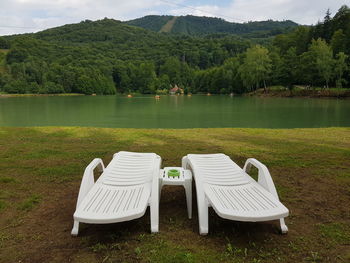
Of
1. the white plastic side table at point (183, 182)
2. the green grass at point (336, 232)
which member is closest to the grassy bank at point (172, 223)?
the green grass at point (336, 232)

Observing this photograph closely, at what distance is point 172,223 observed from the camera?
2.90 metres

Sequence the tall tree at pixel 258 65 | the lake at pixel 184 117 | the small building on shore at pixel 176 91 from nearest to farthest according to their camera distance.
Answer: the lake at pixel 184 117 < the tall tree at pixel 258 65 < the small building on shore at pixel 176 91

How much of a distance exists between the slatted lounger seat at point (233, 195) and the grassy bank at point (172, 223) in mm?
269

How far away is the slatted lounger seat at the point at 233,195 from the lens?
2359mm

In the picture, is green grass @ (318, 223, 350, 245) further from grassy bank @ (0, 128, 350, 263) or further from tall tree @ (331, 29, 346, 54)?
tall tree @ (331, 29, 346, 54)

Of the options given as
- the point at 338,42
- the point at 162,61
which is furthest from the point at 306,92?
the point at 162,61

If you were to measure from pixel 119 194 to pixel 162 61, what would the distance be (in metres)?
118

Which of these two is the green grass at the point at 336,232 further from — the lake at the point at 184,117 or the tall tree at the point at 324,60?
the tall tree at the point at 324,60

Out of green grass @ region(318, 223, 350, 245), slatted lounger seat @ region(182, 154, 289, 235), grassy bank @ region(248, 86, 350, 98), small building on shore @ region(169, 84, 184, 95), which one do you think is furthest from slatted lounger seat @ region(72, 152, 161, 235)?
small building on shore @ region(169, 84, 184, 95)

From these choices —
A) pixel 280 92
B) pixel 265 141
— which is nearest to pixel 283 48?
pixel 280 92

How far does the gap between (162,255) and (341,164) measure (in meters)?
3.96

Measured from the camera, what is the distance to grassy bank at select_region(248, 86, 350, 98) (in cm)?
3930

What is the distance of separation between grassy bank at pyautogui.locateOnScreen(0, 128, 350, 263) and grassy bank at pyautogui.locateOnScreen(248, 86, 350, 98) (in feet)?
128

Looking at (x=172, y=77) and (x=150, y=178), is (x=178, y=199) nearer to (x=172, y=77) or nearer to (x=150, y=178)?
(x=150, y=178)
